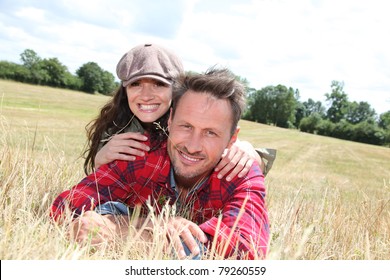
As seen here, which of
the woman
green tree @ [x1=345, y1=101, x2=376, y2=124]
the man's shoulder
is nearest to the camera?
the man's shoulder

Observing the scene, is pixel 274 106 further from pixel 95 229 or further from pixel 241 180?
pixel 95 229

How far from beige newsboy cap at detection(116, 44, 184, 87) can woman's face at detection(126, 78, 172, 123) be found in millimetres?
101

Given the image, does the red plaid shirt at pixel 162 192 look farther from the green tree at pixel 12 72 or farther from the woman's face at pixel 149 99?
the green tree at pixel 12 72

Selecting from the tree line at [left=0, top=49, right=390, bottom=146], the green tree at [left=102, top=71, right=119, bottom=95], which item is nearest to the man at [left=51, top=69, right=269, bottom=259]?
the tree line at [left=0, top=49, right=390, bottom=146]

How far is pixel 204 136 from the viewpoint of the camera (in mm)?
2912

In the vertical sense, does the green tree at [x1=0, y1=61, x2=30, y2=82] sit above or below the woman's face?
above

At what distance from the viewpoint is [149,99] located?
358cm

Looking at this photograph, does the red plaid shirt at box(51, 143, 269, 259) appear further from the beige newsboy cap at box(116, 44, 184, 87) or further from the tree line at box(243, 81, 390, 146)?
the tree line at box(243, 81, 390, 146)

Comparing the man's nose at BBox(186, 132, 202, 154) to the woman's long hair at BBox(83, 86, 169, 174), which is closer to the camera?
the man's nose at BBox(186, 132, 202, 154)

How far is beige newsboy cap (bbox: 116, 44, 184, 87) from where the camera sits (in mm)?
3508

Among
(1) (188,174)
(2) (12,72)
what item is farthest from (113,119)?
(2) (12,72)

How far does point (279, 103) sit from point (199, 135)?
10508 centimetres

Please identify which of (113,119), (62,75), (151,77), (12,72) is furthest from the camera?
(62,75)

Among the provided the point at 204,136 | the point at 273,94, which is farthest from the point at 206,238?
the point at 273,94
